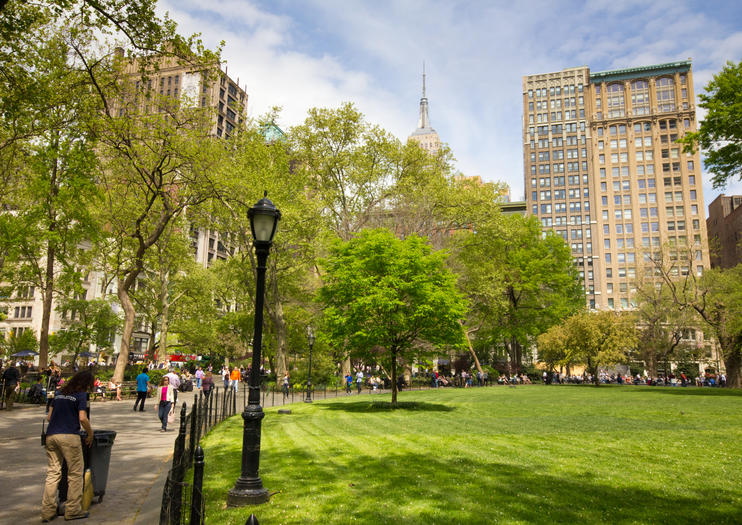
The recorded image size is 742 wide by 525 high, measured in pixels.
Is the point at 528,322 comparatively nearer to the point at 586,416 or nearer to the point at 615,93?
the point at 586,416

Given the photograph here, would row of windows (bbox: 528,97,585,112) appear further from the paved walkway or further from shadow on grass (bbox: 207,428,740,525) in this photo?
shadow on grass (bbox: 207,428,740,525)

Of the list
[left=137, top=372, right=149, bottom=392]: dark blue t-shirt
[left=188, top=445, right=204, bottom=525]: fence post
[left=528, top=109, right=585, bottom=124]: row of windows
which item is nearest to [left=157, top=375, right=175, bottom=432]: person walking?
[left=137, top=372, right=149, bottom=392]: dark blue t-shirt

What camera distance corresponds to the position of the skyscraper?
99750mm

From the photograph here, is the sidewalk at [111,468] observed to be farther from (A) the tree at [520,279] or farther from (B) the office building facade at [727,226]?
(B) the office building facade at [727,226]

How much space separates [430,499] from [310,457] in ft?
13.7

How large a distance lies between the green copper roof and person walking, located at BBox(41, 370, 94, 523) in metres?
123

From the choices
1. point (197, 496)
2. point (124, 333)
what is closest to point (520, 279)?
point (124, 333)

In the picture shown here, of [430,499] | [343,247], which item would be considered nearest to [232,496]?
A: [430,499]

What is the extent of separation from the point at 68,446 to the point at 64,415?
0.42 metres

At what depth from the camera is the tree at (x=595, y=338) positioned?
142ft

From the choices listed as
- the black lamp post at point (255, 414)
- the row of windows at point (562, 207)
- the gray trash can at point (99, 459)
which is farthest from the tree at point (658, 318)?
the gray trash can at point (99, 459)

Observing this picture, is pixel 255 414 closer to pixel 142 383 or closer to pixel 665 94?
pixel 142 383

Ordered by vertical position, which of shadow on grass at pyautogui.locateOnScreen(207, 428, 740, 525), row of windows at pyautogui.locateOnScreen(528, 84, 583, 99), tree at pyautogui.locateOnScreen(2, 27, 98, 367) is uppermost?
row of windows at pyautogui.locateOnScreen(528, 84, 583, 99)

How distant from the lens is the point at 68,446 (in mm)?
6676
